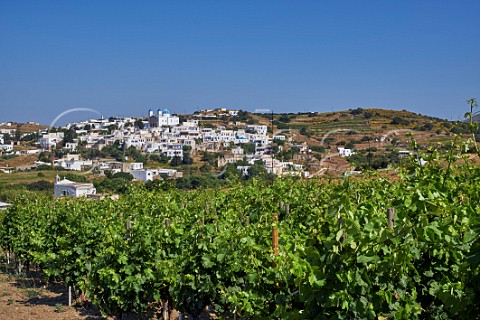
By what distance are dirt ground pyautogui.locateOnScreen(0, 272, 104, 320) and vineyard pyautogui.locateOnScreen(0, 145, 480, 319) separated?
17.2 inches

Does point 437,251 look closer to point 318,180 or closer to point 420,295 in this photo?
point 420,295

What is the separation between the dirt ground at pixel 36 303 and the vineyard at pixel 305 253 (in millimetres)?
437

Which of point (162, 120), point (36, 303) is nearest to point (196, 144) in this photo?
point (162, 120)

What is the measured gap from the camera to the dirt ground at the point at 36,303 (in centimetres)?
754

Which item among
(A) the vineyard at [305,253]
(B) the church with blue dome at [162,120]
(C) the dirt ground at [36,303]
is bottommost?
(C) the dirt ground at [36,303]

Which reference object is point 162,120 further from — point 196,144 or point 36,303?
point 36,303

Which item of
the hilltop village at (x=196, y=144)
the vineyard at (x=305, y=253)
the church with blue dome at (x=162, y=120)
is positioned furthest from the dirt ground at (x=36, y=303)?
the church with blue dome at (x=162, y=120)

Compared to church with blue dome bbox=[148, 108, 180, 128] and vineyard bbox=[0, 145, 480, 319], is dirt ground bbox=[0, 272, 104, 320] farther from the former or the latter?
church with blue dome bbox=[148, 108, 180, 128]

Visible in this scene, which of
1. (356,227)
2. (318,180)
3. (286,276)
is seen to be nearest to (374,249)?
(356,227)

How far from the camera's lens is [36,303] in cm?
842

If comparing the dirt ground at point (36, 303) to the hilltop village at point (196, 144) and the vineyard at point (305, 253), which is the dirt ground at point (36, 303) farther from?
the hilltop village at point (196, 144)

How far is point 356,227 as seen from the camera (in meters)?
2.69

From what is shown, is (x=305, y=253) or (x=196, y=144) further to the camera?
(x=196, y=144)

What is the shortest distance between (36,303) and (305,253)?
6.50 m
